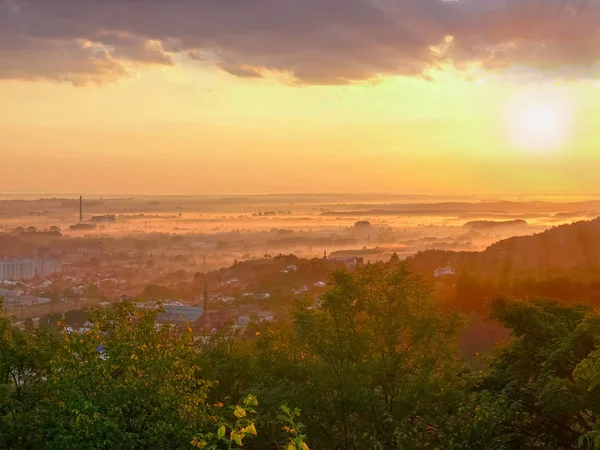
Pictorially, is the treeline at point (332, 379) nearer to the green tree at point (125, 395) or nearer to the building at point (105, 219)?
the green tree at point (125, 395)

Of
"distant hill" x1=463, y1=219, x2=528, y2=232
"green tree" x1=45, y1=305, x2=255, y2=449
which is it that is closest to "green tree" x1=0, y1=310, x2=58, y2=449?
"green tree" x1=45, y1=305, x2=255, y2=449

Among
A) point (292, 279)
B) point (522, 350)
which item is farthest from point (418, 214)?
point (522, 350)

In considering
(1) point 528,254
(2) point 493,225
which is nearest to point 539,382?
(1) point 528,254

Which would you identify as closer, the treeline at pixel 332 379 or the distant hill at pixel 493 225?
A: the treeline at pixel 332 379

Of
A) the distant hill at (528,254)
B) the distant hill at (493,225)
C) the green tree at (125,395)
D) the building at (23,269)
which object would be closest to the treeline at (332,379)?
the green tree at (125,395)

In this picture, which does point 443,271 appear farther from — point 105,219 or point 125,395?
point 125,395
